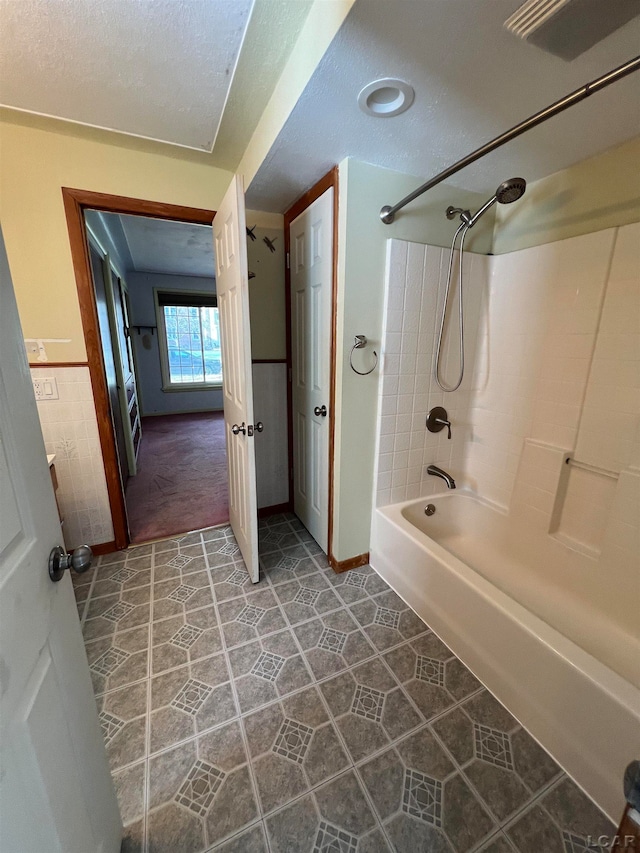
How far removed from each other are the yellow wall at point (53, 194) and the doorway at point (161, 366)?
1.31ft

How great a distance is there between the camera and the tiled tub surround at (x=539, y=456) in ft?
4.09

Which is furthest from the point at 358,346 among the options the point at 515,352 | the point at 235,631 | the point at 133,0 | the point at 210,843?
the point at 210,843

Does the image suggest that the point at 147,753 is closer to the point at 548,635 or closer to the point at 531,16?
the point at 548,635

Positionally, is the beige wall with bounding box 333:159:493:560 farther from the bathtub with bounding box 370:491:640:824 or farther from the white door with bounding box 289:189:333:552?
the bathtub with bounding box 370:491:640:824

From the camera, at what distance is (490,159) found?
1.41m

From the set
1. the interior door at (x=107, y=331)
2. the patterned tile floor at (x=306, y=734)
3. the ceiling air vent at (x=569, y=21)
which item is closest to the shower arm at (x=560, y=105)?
the ceiling air vent at (x=569, y=21)

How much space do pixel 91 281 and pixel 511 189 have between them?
2012 millimetres

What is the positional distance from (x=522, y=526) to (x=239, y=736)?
1.61 meters

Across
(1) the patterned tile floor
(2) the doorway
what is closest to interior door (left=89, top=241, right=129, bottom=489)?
(2) the doorway

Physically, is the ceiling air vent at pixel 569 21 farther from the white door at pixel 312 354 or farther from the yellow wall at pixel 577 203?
the white door at pixel 312 354

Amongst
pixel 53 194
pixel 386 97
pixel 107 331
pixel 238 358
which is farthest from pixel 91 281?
pixel 386 97

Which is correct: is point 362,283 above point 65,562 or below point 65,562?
above

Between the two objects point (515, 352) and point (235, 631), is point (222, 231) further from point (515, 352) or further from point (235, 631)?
point (235, 631)

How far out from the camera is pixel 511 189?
119 centimetres
